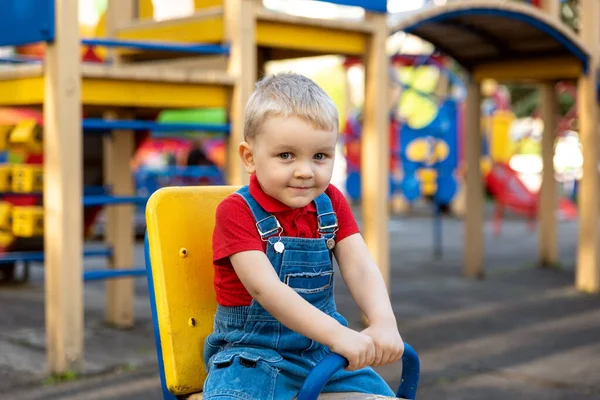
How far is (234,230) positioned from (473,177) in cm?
567

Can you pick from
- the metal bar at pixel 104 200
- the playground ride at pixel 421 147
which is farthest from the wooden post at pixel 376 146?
the playground ride at pixel 421 147

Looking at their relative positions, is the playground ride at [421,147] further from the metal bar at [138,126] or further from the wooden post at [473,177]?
the metal bar at [138,126]

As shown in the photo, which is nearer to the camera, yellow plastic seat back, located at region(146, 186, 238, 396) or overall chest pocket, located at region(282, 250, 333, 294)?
overall chest pocket, located at region(282, 250, 333, 294)

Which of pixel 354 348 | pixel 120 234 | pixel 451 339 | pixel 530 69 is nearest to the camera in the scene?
pixel 354 348

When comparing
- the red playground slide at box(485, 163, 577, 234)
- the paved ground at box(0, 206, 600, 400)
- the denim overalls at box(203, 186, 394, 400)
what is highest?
the denim overalls at box(203, 186, 394, 400)

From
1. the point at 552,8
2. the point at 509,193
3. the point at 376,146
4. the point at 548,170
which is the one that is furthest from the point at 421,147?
the point at 376,146

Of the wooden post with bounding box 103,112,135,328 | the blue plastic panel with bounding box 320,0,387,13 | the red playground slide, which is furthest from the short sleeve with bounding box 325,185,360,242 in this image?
the red playground slide

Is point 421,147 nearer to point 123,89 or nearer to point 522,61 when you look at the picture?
point 522,61

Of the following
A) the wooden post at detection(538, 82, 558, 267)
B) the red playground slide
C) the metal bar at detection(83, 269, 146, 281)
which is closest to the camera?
the metal bar at detection(83, 269, 146, 281)

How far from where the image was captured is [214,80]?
14.8 ft

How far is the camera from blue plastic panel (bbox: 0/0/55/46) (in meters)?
3.95

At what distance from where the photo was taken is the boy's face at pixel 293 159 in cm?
181

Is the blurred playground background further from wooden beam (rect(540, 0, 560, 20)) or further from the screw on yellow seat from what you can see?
the screw on yellow seat

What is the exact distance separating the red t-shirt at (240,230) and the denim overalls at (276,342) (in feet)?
0.05
